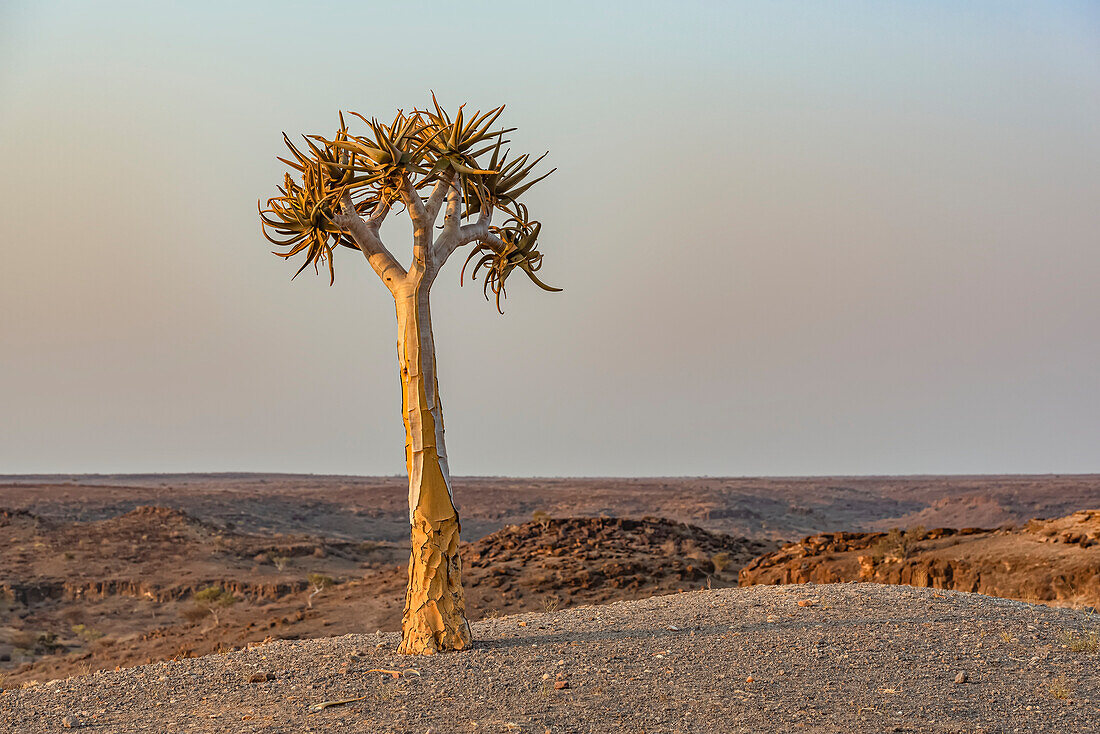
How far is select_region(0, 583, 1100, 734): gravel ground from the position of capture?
6.96 metres

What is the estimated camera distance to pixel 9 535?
3750 cm

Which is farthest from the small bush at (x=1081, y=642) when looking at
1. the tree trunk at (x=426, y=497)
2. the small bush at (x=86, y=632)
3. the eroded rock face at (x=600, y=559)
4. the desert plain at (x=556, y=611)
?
the small bush at (x=86, y=632)

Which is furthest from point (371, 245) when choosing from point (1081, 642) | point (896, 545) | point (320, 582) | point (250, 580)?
point (250, 580)

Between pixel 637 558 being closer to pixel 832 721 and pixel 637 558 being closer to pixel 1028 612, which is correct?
pixel 1028 612

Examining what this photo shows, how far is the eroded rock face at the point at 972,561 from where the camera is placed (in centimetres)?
1548

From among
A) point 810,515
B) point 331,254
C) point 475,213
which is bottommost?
→ point 810,515

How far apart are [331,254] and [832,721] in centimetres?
648

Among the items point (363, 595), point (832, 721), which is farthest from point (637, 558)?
point (832, 721)

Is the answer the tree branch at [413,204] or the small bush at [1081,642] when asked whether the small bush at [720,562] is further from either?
the tree branch at [413,204]

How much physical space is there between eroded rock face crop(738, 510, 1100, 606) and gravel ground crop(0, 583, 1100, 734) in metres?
5.33

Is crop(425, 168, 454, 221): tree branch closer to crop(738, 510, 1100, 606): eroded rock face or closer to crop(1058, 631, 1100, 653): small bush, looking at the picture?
crop(1058, 631, 1100, 653): small bush

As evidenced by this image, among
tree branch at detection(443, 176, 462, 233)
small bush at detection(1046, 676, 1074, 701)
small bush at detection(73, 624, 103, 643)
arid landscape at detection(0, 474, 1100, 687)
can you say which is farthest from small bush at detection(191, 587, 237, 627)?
small bush at detection(1046, 676, 1074, 701)

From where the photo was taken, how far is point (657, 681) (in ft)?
25.5

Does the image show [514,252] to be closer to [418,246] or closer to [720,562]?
[418,246]
